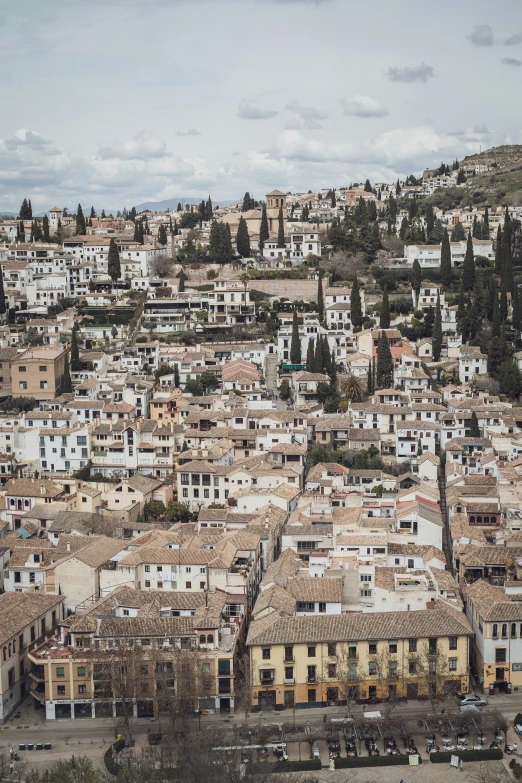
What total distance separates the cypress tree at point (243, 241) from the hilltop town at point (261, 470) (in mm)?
188

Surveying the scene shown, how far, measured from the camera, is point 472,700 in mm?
27750

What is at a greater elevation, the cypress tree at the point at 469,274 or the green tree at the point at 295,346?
the cypress tree at the point at 469,274

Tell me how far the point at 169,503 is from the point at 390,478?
904cm

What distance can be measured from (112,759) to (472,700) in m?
9.83

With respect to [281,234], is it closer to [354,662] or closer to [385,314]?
[385,314]

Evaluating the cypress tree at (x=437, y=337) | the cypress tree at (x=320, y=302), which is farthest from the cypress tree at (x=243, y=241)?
→ the cypress tree at (x=437, y=337)

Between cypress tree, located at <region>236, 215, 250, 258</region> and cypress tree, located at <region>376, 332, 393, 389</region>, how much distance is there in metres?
21.9

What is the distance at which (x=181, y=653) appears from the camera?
91.4ft

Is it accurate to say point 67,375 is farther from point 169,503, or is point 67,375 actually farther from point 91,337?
point 169,503

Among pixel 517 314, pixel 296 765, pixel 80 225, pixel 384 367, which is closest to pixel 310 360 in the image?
pixel 384 367

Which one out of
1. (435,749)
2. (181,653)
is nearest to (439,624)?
(435,749)

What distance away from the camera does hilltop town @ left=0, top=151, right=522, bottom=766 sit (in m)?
28.3

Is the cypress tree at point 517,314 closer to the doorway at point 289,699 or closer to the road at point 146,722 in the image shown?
the road at point 146,722

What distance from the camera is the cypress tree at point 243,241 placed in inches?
2783
